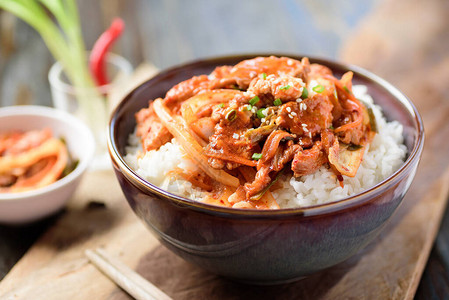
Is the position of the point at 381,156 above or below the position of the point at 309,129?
below

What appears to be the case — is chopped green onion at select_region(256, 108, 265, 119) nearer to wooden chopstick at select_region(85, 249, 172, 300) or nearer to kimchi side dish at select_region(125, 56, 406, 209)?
kimchi side dish at select_region(125, 56, 406, 209)

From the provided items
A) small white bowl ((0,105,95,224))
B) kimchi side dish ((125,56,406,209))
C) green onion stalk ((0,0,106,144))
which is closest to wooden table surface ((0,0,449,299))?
small white bowl ((0,105,95,224))

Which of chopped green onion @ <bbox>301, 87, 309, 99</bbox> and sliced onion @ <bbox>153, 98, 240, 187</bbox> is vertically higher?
chopped green onion @ <bbox>301, 87, 309, 99</bbox>

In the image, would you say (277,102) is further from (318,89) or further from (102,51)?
(102,51)

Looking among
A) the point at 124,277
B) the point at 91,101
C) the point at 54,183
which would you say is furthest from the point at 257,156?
the point at 91,101

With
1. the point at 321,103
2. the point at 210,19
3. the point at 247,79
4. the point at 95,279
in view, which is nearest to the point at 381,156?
the point at 321,103

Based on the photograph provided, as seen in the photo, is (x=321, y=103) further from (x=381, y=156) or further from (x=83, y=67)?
(x=83, y=67)
